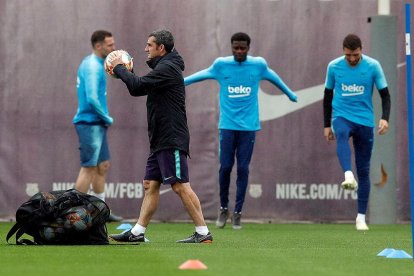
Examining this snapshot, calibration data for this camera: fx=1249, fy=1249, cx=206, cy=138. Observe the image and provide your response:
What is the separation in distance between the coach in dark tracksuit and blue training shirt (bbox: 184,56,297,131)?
3.57 metres

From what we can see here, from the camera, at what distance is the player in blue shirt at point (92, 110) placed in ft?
52.1

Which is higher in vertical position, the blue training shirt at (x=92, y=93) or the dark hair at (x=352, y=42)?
the dark hair at (x=352, y=42)

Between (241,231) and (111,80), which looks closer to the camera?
(241,231)

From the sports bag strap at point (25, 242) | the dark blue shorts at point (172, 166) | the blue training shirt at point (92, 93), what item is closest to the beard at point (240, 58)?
the blue training shirt at point (92, 93)

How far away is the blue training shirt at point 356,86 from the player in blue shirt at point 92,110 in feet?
9.50

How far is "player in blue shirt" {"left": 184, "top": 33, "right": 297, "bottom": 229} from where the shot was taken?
15500 mm

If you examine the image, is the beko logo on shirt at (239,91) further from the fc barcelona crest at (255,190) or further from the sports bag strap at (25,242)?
the sports bag strap at (25,242)

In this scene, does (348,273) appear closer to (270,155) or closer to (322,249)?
(322,249)

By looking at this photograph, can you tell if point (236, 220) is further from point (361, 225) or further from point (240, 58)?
point (240, 58)

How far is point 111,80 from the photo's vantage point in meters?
17.0

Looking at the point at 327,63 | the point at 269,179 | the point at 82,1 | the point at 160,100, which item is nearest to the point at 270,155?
the point at 269,179

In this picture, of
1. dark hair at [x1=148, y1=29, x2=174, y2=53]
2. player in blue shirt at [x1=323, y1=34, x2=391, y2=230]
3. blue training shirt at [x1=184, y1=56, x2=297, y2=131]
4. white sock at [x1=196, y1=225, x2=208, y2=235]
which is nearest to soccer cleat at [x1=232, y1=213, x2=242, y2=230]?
blue training shirt at [x1=184, y1=56, x2=297, y2=131]

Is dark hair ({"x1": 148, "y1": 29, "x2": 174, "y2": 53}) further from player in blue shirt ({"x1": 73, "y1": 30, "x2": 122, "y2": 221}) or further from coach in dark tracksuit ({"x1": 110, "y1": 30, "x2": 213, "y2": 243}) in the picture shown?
player in blue shirt ({"x1": 73, "y1": 30, "x2": 122, "y2": 221})

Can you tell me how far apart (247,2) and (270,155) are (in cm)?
210
